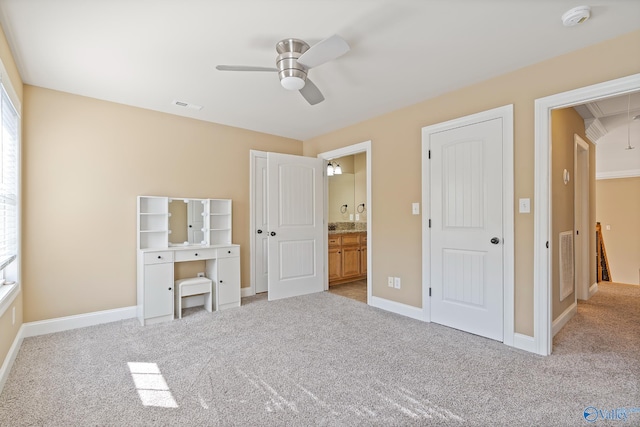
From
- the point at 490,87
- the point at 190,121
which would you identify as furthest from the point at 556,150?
the point at 190,121

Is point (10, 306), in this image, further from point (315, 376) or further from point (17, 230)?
point (315, 376)

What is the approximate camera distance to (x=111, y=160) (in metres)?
3.45

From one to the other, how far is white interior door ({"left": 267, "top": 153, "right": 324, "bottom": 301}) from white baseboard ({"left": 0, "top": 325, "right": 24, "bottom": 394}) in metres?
2.47

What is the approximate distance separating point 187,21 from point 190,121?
84.9 inches

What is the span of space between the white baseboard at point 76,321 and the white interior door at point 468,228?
3.45m

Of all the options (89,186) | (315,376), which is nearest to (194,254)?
(89,186)

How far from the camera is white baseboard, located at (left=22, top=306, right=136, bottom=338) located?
2.99 metres

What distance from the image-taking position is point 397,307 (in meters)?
3.67

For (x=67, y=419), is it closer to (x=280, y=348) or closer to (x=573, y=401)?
(x=280, y=348)

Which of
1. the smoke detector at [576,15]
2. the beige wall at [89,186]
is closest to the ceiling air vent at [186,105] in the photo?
the beige wall at [89,186]

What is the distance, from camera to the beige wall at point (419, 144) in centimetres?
236

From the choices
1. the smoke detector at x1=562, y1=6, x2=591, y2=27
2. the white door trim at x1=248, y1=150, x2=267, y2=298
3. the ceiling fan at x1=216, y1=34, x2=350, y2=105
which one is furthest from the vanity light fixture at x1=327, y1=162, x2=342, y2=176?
the smoke detector at x1=562, y1=6, x2=591, y2=27

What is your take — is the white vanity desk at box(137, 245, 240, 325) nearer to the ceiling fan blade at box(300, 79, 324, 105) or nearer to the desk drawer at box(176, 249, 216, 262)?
the desk drawer at box(176, 249, 216, 262)

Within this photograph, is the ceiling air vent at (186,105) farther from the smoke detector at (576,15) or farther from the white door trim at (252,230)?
the smoke detector at (576,15)
